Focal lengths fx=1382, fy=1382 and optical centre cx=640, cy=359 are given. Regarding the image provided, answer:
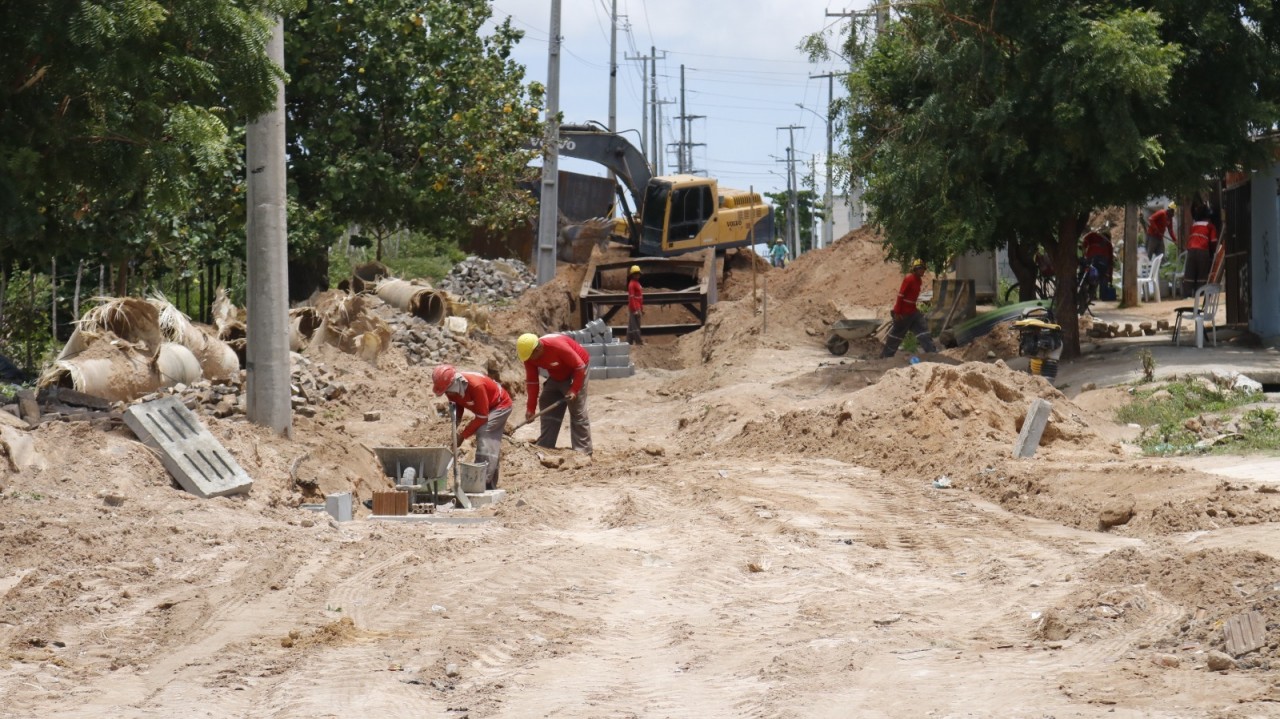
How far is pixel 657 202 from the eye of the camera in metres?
32.1

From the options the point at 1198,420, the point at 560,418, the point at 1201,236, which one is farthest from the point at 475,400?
the point at 1201,236

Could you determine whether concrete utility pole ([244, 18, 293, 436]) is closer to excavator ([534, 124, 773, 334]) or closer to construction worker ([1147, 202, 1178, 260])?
excavator ([534, 124, 773, 334])

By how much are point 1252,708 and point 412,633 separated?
13.2ft

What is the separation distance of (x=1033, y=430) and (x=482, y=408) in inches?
199

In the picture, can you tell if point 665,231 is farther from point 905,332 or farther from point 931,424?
point 931,424

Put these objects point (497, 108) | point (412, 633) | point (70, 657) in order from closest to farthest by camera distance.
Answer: point (70, 657), point (412, 633), point (497, 108)

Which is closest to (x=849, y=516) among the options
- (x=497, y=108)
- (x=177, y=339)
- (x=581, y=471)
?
(x=581, y=471)

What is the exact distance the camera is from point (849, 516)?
10.9 meters

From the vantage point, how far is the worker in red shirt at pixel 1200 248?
73.8 feet

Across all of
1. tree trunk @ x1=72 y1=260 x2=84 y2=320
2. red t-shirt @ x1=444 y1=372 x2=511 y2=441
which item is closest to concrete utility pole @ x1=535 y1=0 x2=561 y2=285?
tree trunk @ x1=72 y1=260 x2=84 y2=320

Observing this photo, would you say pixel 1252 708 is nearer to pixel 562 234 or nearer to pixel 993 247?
pixel 993 247

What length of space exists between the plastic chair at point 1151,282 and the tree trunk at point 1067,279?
8895mm

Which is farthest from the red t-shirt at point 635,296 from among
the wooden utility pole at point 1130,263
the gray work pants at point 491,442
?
the gray work pants at point 491,442

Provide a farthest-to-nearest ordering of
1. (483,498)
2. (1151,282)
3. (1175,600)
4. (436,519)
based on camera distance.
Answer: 1. (1151,282)
2. (483,498)
3. (436,519)
4. (1175,600)
